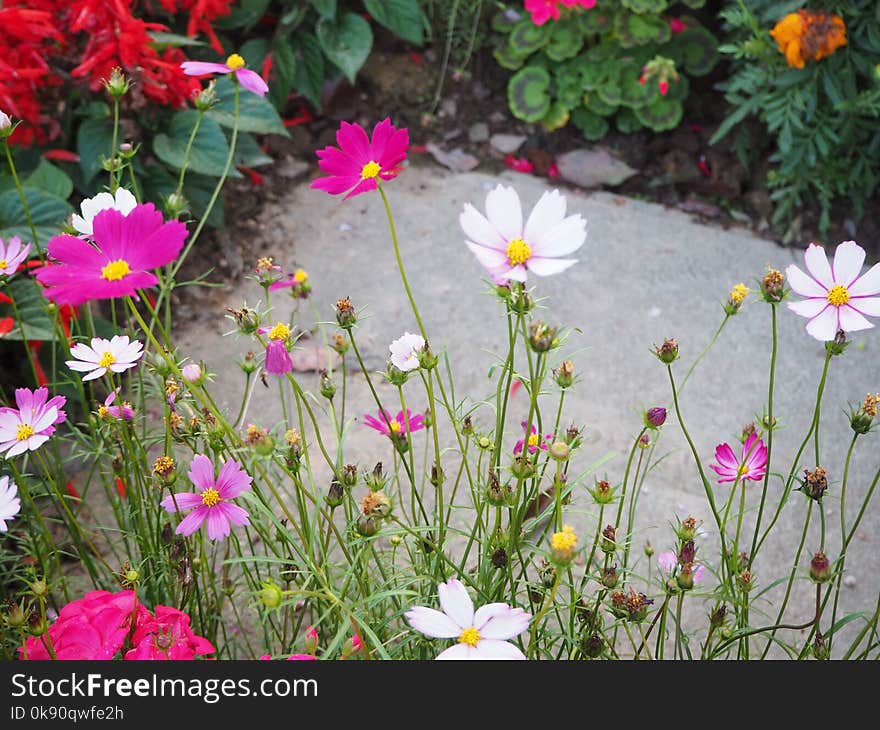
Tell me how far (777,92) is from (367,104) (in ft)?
3.68

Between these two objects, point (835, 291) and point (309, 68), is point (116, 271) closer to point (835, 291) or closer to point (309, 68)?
point (835, 291)

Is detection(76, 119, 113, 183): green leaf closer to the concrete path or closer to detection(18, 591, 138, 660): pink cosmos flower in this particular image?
the concrete path

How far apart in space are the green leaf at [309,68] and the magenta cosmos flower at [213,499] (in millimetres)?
1867

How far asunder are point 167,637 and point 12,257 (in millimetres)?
Answer: 409

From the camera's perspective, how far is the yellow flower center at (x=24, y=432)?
0.85 metres

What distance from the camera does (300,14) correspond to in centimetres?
247

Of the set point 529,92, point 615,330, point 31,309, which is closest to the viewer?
point 31,309

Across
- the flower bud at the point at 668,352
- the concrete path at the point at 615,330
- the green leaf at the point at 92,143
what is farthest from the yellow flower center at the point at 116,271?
the green leaf at the point at 92,143

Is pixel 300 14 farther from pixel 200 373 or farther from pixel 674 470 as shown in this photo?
pixel 200 373

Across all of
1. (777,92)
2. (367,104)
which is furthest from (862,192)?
(367,104)

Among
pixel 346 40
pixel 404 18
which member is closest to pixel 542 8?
pixel 404 18

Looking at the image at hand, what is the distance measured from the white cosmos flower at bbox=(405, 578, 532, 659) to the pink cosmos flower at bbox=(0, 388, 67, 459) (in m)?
0.40

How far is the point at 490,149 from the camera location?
265 cm

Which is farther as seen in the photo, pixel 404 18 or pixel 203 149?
pixel 404 18
